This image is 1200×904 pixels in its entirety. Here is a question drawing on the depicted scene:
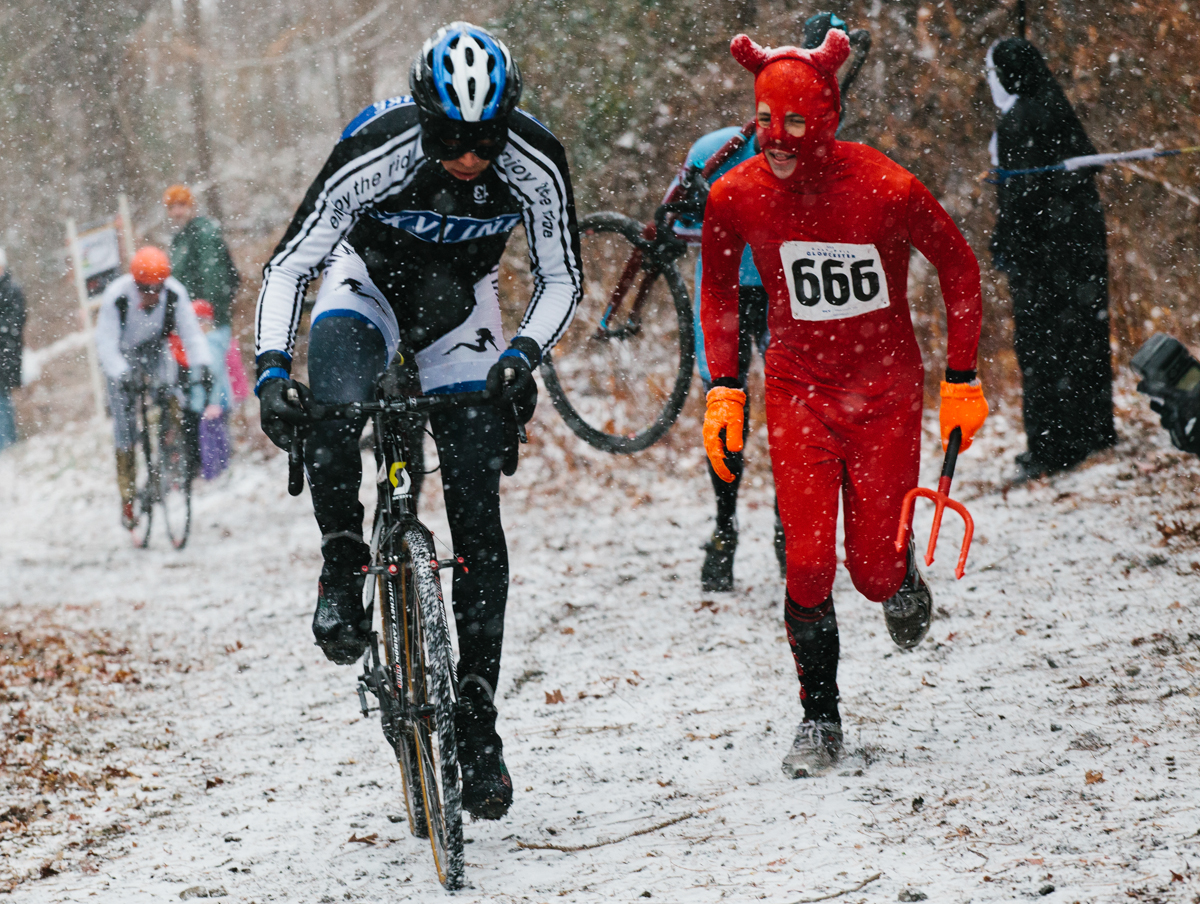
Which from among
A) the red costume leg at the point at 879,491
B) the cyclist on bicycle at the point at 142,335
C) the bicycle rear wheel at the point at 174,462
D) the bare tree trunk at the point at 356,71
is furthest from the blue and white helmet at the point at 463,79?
the bare tree trunk at the point at 356,71

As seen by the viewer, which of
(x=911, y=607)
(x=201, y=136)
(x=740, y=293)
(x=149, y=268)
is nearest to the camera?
(x=911, y=607)

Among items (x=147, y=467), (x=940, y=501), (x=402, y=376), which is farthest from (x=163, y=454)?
(x=940, y=501)

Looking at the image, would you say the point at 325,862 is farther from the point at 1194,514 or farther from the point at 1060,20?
the point at 1060,20

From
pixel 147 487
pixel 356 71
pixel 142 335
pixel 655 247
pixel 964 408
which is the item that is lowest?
pixel 964 408

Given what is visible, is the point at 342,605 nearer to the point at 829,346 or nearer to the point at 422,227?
the point at 422,227

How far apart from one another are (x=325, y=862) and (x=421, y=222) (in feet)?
6.88

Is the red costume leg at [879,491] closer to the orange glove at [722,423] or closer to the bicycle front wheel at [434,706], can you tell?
the orange glove at [722,423]

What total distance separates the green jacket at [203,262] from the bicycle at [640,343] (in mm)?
3927

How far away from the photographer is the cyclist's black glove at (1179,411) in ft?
7.95

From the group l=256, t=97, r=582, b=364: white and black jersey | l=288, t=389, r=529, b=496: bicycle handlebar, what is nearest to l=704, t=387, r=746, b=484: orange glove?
l=256, t=97, r=582, b=364: white and black jersey

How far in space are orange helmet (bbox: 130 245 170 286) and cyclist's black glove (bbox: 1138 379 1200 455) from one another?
A: 30.0 feet

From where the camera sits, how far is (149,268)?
10117 millimetres

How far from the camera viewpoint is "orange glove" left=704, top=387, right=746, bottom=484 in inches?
161

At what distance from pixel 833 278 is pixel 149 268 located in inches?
302
